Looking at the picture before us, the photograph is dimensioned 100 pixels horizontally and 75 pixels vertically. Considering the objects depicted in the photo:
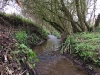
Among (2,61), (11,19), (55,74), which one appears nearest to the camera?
(2,61)

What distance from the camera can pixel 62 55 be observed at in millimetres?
7387

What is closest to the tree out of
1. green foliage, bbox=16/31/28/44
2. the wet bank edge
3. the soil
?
green foliage, bbox=16/31/28/44

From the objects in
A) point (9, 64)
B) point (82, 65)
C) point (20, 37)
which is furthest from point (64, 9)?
point (9, 64)

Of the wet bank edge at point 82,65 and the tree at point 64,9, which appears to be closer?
the wet bank edge at point 82,65

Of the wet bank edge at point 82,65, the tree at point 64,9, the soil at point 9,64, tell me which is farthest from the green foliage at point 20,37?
the soil at point 9,64

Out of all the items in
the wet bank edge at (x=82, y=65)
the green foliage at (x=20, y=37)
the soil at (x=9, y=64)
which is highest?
the green foliage at (x=20, y=37)

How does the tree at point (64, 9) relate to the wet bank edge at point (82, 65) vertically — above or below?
above

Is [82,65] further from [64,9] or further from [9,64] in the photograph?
[64,9]

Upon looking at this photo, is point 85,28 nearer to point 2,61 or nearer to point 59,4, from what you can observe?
point 59,4

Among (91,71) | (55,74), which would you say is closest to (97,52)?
(91,71)

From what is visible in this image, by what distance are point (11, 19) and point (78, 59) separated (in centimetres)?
565

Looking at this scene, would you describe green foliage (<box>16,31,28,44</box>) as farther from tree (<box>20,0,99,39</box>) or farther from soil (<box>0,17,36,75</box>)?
soil (<box>0,17,36,75</box>)

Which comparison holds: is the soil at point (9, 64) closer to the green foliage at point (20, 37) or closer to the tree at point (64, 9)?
the green foliage at point (20, 37)

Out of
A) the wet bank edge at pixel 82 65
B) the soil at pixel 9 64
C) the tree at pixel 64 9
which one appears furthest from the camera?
the tree at pixel 64 9
